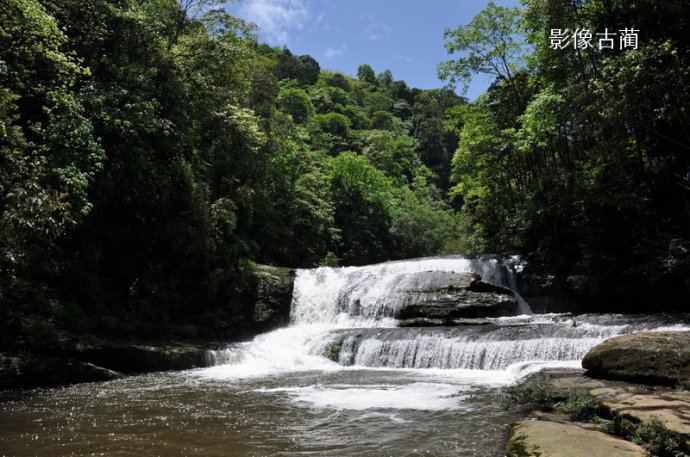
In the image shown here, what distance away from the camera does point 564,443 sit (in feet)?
13.6

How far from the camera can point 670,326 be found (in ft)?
33.8

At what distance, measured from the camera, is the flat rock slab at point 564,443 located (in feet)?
12.7

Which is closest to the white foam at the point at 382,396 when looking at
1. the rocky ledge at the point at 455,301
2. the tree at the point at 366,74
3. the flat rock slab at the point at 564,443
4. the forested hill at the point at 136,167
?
the flat rock slab at the point at 564,443


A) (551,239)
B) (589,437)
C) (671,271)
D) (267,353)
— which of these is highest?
(551,239)

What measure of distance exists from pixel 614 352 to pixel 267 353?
9.78 m

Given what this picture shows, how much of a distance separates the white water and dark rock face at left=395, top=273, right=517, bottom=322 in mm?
507

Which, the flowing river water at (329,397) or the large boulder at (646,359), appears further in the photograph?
the large boulder at (646,359)

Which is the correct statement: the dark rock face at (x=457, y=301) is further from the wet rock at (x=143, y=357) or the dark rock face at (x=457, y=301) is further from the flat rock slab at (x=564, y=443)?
the flat rock slab at (x=564, y=443)

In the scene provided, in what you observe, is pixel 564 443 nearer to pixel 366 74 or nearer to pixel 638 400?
pixel 638 400

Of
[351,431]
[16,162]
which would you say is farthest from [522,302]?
→ [16,162]

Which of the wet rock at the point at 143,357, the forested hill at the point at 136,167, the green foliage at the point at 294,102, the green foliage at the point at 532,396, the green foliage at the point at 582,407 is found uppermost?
the green foliage at the point at 294,102

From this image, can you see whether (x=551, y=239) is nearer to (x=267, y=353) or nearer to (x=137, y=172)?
(x=267, y=353)

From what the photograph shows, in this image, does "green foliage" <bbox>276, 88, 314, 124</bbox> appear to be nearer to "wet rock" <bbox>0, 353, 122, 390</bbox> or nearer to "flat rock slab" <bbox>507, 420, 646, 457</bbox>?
"wet rock" <bbox>0, 353, 122, 390</bbox>

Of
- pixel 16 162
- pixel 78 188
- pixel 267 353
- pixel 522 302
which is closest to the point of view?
pixel 16 162
